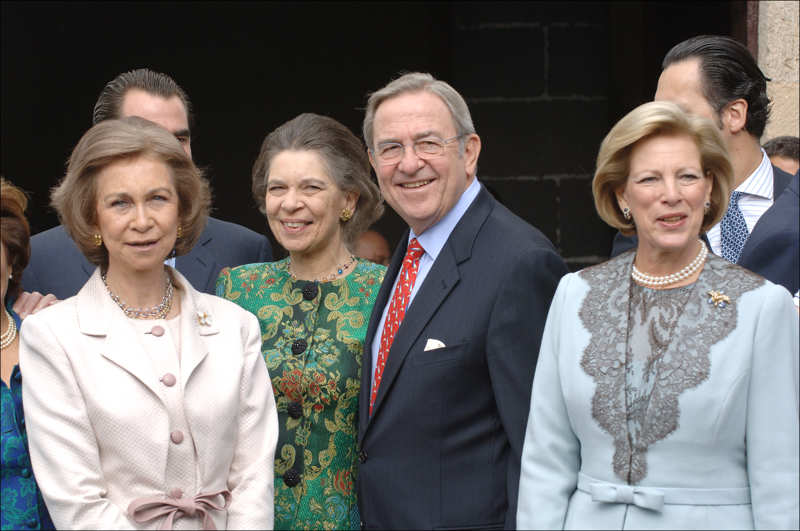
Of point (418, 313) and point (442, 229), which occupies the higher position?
point (442, 229)

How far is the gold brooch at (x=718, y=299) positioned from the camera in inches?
91.4

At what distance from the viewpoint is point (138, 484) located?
250cm

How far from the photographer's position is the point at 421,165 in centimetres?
286

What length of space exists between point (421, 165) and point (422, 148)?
0.05m

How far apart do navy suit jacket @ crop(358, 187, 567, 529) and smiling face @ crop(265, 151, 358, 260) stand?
507 mm

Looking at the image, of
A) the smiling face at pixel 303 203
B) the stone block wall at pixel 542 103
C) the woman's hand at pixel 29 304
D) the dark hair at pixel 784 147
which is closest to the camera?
the woman's hand at pixel 29 304

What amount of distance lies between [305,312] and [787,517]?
1414 millimetres

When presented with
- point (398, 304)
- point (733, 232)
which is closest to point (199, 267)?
point (398, 304)

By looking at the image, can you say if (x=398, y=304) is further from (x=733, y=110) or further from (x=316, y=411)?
(x=733, y=110)

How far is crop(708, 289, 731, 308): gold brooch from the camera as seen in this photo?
2322mm

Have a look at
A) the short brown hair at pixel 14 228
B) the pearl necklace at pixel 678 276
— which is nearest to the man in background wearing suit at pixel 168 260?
the short brown hair at pixel 14 228

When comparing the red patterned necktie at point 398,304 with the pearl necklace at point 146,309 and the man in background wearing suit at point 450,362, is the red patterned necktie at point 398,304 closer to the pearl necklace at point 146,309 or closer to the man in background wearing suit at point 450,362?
the man in background wearing suit at point 450,362

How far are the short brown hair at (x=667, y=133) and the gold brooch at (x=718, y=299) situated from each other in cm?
22

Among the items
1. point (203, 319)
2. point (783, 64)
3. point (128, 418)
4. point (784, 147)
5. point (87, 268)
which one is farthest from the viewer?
point (784, 147)
